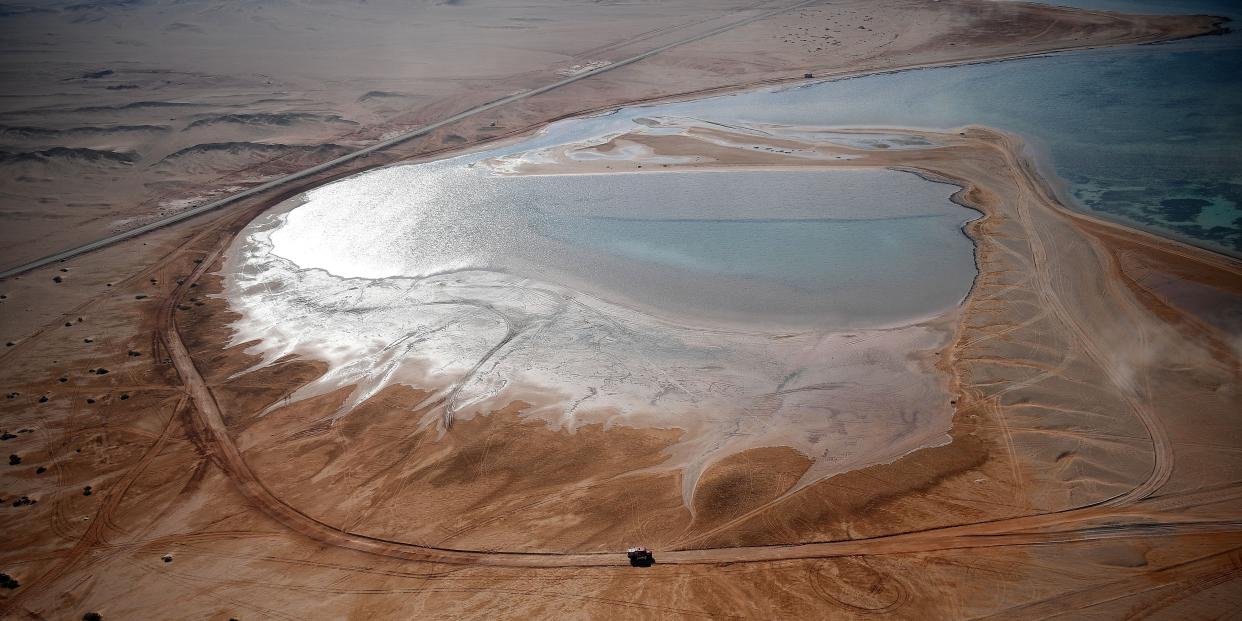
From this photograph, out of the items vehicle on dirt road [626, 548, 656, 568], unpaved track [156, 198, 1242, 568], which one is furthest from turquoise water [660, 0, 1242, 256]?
vehicle on dirt road [626, 548, 656, 568]

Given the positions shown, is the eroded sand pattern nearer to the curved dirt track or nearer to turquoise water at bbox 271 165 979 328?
turquoise water at bbox 271 165 979 328

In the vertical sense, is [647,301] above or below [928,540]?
above

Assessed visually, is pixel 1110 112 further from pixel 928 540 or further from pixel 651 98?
pixel 928 540

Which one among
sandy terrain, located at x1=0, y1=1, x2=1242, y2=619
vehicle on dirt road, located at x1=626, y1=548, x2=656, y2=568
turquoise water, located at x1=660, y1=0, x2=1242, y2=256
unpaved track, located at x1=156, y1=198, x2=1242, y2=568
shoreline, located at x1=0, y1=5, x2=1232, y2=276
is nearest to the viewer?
sandy terrain, located at x1=0, y1=1, x2=1242, y2=619

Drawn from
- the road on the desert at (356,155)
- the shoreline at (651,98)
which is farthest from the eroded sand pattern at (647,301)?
the shoreline at (651,98)

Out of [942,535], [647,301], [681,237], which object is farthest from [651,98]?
[942,535]

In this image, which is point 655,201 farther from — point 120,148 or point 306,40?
point 306,40

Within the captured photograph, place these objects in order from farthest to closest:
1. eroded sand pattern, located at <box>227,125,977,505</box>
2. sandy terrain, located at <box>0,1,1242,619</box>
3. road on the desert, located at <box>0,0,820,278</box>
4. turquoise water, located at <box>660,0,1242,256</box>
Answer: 1. road on the desert, located at <box>0,0,820,278</box>
2. turquoise water, located at <box>660,0,1242,256</box>
3. eroded sand pattern, located at <box>227,125,977,505</box>
4. sandy terrain, located at <box>0,1,1242,619</box>
